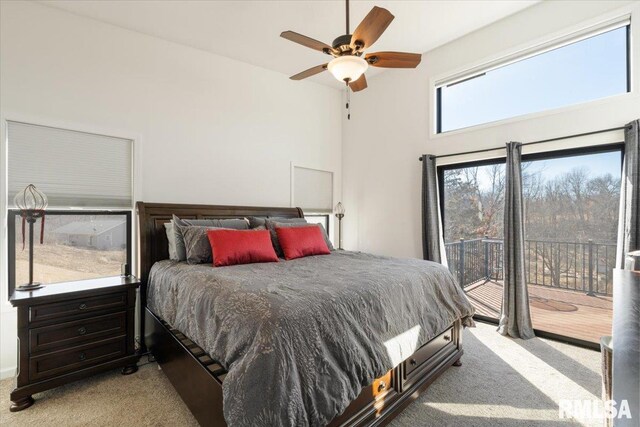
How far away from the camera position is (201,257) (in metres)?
2.58

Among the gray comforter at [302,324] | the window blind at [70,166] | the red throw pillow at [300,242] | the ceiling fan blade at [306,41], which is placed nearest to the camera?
the gray comforter at [302,324]

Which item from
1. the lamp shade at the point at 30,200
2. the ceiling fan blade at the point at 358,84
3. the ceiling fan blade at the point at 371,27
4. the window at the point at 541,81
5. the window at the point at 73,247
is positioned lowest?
the window at the point at 73,247

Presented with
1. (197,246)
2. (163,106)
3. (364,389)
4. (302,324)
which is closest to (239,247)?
(197,246)

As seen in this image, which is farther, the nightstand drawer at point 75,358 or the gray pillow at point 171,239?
the gray pillow at point 171,239

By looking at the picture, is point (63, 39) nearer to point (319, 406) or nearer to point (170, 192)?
point (170, 192)

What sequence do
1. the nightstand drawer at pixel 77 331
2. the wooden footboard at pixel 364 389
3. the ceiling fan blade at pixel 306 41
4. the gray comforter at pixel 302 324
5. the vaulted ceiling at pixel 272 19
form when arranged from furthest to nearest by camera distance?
the vaulted ceiling at pixel 272 19, the nightstand drawer at pixel 77 331, the ceiling fan blade at pixel 306 41, the wooden footboard at pixel 364 389, the gray comforter at pixel 302 324

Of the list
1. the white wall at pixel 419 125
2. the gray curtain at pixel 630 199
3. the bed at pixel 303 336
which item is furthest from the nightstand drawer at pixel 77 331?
the gray curtain at pixel 630 199

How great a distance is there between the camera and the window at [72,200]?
2.54 metres

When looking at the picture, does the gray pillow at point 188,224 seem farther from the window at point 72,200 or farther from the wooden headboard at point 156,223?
the window at point 72,200

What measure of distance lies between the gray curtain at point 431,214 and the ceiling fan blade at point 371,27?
2133mm

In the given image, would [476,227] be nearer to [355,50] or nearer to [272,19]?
[355,50]

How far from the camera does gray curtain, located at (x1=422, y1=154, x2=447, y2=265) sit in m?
3.73

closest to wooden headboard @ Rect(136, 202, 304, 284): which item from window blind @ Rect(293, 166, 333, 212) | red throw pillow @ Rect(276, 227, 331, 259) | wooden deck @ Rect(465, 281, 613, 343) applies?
red throw pillow @ Rect(276, 227, 331, 259)

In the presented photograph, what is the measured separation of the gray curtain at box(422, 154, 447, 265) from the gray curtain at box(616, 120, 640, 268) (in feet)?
5.32
